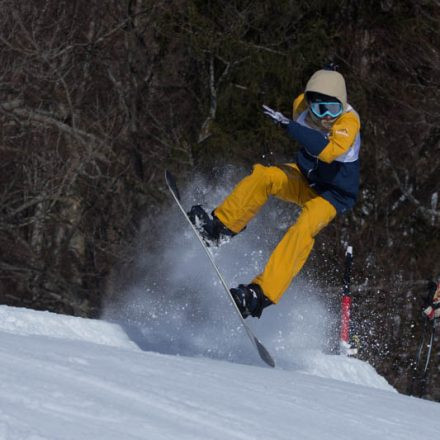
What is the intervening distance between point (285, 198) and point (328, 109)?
64cm

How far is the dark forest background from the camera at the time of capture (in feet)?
51.1

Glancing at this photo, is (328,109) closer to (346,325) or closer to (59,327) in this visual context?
(59,327)

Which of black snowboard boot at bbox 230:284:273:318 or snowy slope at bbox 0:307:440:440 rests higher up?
black snowboard boot at bbox 230:284:273:318

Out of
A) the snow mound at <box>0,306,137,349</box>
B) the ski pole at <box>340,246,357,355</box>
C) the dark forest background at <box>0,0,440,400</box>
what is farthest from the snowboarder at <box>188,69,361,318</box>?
the dark forest background at <box>0,0,440,400</box>

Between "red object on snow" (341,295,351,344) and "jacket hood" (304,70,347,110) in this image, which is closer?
"jacket hood" (304,70,347,110)

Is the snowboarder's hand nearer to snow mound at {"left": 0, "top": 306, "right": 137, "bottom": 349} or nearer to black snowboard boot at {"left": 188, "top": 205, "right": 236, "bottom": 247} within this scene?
black snowboard boot at {"left": 188, "top": 205, "right": 236, "bottom": 247}

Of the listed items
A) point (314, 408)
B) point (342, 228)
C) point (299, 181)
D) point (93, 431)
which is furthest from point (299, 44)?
point (93, 431)

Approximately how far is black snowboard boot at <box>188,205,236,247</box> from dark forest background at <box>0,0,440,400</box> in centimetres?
853

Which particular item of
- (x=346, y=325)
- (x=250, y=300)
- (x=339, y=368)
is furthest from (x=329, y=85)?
(x=346, y=325)

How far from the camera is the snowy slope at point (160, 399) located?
147 inches

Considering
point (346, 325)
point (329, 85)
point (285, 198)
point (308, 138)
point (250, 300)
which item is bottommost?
point (346, 325)

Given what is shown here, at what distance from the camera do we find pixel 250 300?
242 inches

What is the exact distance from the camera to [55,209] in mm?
16688

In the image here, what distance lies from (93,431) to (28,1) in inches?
480
